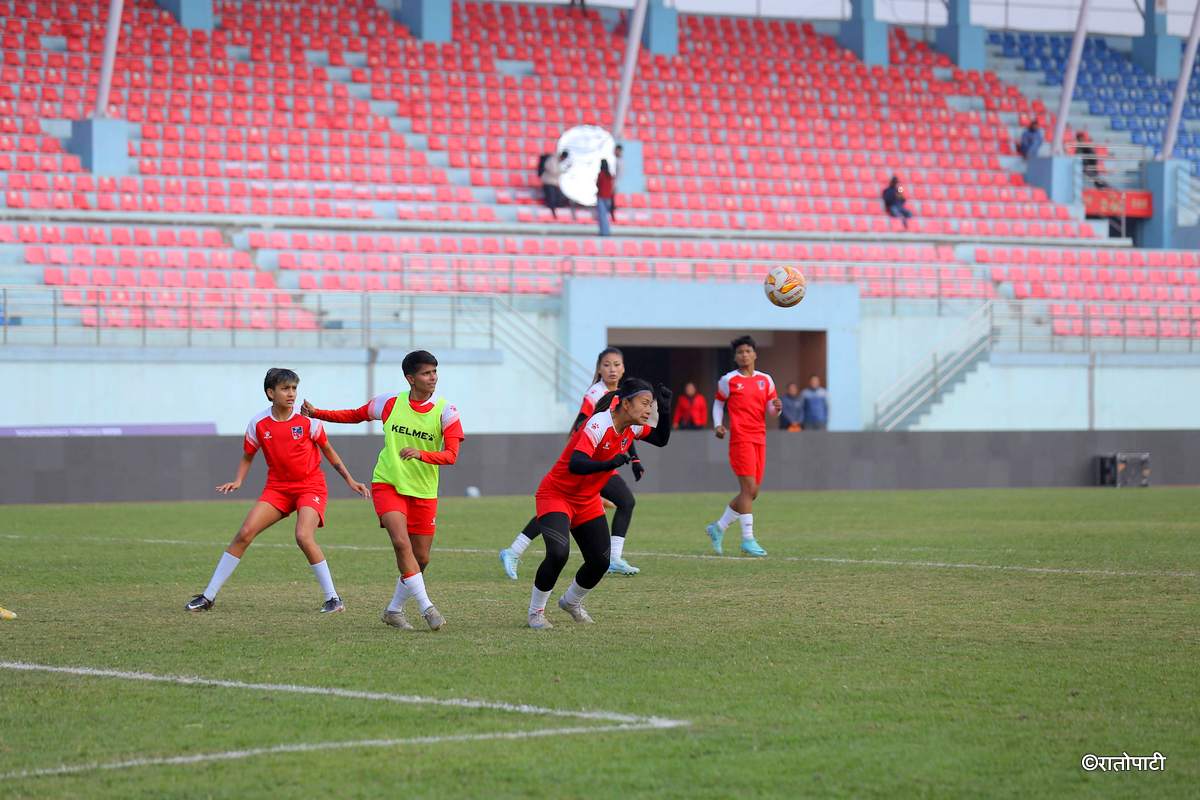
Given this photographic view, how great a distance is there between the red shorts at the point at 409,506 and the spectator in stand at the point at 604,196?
81.6 feet

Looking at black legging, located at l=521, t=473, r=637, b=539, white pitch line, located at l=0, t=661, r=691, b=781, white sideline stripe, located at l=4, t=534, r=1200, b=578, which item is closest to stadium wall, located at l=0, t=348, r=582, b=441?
white sideline stripe, located at l=4, t=534, r=1200, b=578

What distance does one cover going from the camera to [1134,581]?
42.0 ft

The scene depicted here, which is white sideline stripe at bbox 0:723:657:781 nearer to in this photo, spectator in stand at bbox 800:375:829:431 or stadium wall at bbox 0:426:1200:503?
stadium wall at bbox 0:426:1200:503

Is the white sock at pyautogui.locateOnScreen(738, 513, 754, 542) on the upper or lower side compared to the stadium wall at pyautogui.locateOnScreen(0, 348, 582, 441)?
lower

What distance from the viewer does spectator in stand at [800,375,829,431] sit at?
3225 centimetres

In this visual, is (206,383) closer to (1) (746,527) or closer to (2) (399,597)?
(1) (746,527)

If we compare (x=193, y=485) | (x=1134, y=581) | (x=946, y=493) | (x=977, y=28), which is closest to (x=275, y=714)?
(x=1134, y=581)

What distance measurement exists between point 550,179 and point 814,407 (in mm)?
8235

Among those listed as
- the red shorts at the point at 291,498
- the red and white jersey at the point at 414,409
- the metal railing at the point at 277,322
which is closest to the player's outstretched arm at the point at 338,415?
the red and white jersey at the point at 414,409

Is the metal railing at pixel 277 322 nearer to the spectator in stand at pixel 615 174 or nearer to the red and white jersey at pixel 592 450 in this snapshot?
the spectator in stand at pixel 615 174

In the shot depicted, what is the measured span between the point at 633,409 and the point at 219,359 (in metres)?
19.9

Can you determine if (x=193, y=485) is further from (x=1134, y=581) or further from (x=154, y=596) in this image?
(x=1134, y=581)

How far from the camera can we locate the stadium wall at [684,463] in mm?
25438

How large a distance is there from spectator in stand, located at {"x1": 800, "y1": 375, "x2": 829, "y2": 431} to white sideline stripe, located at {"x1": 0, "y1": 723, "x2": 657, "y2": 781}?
83.6ft
